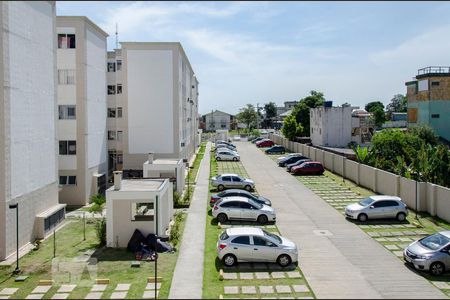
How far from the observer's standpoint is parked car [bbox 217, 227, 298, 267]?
64.2 ft

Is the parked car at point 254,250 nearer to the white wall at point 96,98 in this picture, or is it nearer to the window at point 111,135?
the white wall at point 96,98

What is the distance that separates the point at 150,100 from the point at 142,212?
75.5 ft

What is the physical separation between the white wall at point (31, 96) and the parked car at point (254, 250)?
10033 millimetres

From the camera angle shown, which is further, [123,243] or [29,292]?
[123,243]

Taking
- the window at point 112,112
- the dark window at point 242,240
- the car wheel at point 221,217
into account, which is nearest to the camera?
the dark window at point 242,240

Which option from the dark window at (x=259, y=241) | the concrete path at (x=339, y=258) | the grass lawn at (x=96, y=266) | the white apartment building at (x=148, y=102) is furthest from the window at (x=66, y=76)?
the dark window at (x=259, y=241)

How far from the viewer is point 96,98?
3825cm

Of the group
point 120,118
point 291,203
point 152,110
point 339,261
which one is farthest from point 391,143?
point 339,261

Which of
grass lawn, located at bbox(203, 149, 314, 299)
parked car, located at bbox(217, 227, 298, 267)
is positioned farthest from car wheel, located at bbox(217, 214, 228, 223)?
parked car, located at bbox(217, 227, 298, 267)

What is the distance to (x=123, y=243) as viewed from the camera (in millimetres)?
22844

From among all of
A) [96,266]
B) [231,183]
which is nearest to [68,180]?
[231,183]

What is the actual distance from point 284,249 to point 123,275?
6142 mm

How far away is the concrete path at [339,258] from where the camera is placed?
55.8 feet

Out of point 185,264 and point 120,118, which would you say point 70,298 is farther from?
point 120,118
